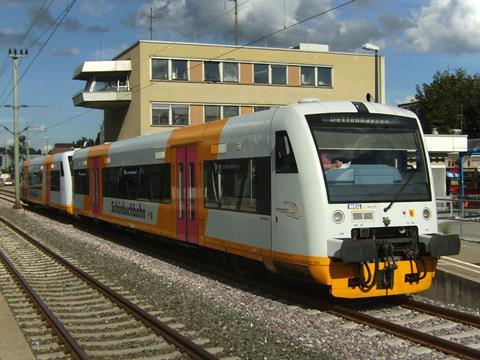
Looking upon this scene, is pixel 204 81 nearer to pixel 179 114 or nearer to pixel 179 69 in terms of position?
pixel 179 69

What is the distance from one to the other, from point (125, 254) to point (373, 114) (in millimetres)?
8224

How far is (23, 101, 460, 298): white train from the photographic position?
25.6 ft

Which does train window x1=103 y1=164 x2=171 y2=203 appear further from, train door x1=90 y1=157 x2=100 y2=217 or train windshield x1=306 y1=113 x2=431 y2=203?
train windshield x1=306 y1=113 x2=431 y2=203

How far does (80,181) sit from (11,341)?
51.7 feet

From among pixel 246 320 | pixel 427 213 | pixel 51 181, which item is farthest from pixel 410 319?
pixel 51 181

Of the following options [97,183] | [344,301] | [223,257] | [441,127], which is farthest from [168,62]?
[344,301]

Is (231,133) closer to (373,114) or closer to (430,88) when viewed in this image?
(373,114)

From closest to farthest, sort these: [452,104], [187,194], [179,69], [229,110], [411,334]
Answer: [411,334], [187,194], [179,69], [229,110], [452,104]

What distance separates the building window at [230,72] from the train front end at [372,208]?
3807 cm

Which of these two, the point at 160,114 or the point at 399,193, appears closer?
the point at 399,193

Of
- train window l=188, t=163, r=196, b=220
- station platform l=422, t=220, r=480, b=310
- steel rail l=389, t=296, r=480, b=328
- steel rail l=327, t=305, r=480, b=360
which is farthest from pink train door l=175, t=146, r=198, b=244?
station platform l=422, t=220, r=480, b=310

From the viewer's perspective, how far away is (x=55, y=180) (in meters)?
26.6

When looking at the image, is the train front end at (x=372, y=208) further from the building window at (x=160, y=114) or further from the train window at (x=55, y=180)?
the building window at (x=160, y=114)

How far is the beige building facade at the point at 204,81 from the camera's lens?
43.8 m
